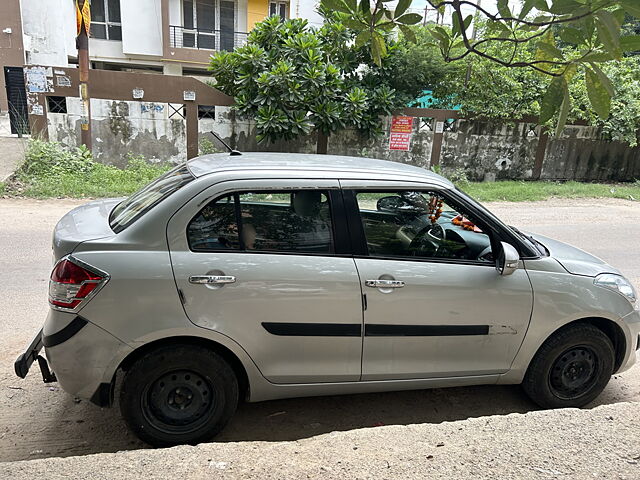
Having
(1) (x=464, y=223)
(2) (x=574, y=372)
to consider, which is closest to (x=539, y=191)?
(2) (x=574, y=372)

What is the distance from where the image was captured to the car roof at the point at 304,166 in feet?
10.0

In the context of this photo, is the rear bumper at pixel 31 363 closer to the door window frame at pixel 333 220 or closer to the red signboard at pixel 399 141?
the door window frame at pixel 333 220

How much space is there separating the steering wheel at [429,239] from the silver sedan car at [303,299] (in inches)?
0.4

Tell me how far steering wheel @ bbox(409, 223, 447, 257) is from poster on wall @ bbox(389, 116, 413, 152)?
10.6m

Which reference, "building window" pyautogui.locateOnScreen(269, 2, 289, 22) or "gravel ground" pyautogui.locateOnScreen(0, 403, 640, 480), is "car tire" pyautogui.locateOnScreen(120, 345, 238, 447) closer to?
"gravel ground" pyautogui.locateOnScreen(0, 403, 640, 480)

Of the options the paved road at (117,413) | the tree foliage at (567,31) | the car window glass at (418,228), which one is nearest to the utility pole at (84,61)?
the paved road at (117,413)

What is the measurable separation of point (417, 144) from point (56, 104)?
30.2ft

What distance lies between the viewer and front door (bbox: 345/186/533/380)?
2.97 metres

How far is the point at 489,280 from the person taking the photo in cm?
309

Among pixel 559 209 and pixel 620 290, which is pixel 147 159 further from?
pixel 620 290

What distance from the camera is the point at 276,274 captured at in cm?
280

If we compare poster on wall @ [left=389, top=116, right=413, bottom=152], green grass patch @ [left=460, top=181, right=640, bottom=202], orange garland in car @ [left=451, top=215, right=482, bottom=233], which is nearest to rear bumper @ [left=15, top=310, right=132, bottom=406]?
orange garland in car @ [left=451, top=215, right=482, bottom=233]

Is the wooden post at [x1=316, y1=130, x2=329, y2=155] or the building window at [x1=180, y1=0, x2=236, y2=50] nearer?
the wooden post at [x1=316, y1=130, x2=329, y2=155]

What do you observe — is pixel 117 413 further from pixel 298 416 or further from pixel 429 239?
pixel 429 239
